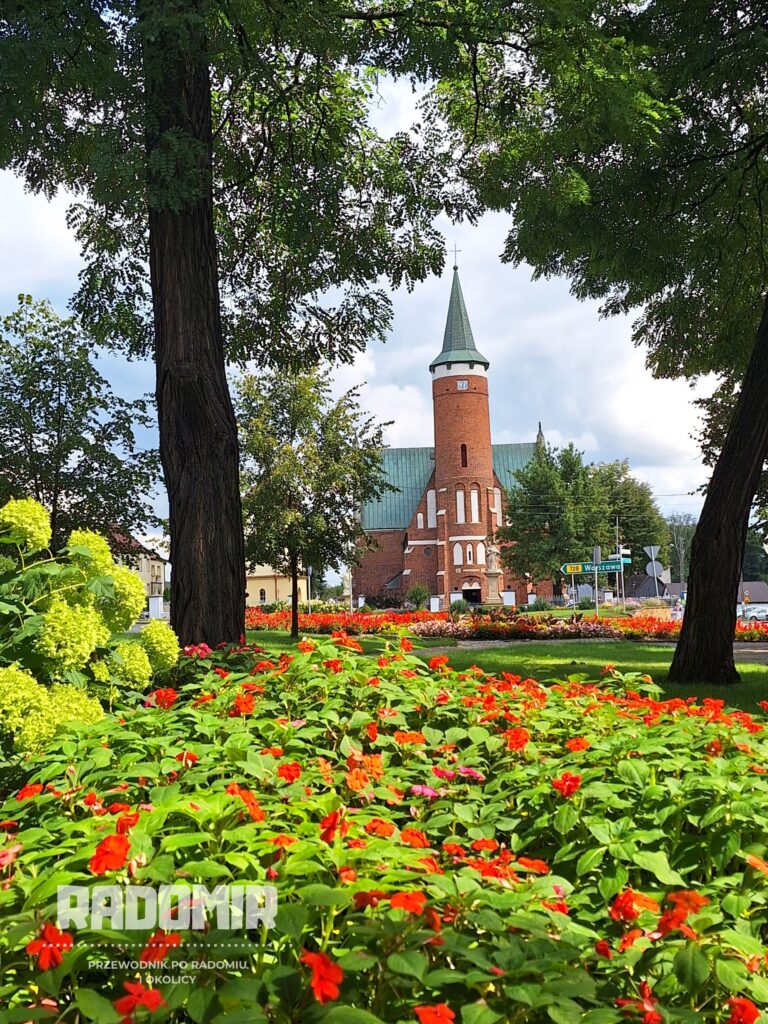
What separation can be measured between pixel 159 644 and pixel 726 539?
7221 millimetres

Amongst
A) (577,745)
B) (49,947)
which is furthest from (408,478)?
(49,947)

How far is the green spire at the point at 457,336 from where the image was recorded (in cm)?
6000

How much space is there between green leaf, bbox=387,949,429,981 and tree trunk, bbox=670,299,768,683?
857cm

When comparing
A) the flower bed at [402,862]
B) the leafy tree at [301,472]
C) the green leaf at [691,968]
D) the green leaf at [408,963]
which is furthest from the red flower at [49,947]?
the leafy tree at [301,472]

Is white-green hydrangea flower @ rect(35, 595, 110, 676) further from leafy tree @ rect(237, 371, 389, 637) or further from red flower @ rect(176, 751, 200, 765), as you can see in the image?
leafy tree @ rect(237, 371, 389, 637)

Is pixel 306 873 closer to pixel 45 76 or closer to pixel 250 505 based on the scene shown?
pixel 45 76

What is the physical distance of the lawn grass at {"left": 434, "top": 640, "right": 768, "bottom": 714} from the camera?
8.55 metres

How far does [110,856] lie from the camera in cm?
177

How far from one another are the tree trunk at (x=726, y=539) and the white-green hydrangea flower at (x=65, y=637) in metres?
7.62

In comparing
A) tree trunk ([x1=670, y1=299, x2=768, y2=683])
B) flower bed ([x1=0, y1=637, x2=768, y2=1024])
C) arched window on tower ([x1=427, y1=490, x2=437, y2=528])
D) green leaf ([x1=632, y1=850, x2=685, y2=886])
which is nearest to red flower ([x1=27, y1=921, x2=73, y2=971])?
flower bed ([x1=0, y1=637, x2=768, y2=1024])

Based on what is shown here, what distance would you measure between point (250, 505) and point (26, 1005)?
19281 millimetres

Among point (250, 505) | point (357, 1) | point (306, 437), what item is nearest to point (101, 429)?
point (250, 505)

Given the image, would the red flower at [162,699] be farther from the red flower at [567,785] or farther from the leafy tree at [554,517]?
the leafy tree at [554,517]

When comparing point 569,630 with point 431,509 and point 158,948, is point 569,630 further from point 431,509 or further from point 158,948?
point 431,509
